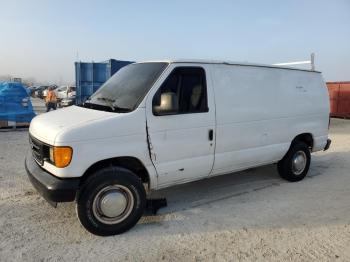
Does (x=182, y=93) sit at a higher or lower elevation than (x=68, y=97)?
higher

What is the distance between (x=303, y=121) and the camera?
6383 millimetres

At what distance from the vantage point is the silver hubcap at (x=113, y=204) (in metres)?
4.12

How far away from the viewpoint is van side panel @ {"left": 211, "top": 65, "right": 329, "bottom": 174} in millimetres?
5090

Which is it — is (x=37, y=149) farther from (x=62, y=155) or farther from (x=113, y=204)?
(x=113, y=204)

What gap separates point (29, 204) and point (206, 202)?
106 inches

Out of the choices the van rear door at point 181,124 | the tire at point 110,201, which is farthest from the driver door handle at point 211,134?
the tire at point 110,201

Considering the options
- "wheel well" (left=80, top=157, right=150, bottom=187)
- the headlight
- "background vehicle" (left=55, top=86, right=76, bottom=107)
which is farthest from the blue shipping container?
the headlight

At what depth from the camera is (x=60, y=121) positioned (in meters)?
4.22

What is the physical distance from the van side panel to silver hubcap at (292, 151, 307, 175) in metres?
0.40

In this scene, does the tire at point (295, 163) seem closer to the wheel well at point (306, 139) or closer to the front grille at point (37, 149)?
the wheel well at point (306, 139)

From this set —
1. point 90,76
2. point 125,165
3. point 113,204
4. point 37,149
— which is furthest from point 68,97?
point 113,204

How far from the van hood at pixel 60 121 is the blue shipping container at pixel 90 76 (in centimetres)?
875

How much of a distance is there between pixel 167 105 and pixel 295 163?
3445 mm

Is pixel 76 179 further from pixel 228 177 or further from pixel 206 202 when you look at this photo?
pixel 228 177
